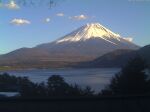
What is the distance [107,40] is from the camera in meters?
115

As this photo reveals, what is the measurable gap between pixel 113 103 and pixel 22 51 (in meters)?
105

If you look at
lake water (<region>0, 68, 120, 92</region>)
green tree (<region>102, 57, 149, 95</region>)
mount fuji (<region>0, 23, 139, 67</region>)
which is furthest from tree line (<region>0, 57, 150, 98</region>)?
mount fuji (<region>0, 23, 139, 67</region>)

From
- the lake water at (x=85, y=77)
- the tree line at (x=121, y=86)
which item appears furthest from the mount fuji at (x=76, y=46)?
the tree line at (x=121, y=86)

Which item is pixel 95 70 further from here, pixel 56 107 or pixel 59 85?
pixel 56 107

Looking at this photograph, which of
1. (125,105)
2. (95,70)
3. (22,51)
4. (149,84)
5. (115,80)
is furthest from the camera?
(22,51)

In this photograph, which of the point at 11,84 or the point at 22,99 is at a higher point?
the point at 11,84

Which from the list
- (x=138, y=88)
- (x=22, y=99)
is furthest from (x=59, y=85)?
(x=22, y=99)

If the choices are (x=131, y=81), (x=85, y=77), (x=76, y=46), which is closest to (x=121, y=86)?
(x=131, y=81)

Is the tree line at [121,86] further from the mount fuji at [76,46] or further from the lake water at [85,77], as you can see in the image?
the mount fuji at [76,46]

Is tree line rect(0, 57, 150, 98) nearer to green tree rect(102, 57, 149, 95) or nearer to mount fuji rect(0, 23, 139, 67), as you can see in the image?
green tree rect(102, 57, 149, 95)

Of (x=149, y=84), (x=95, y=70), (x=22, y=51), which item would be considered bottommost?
(x=149, y=84)

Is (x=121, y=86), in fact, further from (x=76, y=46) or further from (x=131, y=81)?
(x=76, y=46)

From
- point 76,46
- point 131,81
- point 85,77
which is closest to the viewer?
point 131,81

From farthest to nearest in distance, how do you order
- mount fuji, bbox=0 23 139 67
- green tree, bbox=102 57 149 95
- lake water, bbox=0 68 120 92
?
mount fuji, bbox=0 23 139 67 → lake water, bbox=0 68 120 92 → green tree, bbox=102 57 149 95
